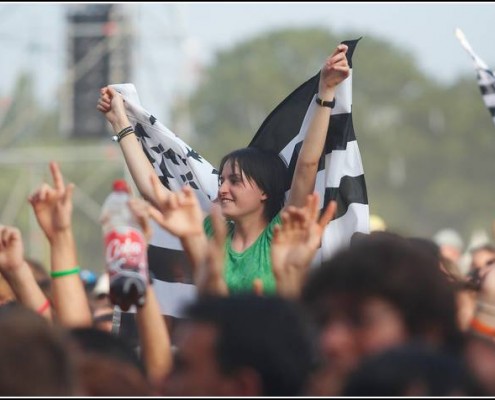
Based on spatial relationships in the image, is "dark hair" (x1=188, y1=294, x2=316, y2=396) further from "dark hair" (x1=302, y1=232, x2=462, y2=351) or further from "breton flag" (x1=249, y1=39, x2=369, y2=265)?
"breton flag" (x1=249, y1=39, x2=369, y2=265)

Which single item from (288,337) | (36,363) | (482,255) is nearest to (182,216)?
(288,337)

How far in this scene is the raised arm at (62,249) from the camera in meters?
5.04

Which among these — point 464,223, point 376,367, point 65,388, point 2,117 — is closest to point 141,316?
point 65,388

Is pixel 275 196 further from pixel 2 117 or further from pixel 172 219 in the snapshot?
pixel 2 117

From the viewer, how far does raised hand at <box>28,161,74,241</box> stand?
16.5 feet

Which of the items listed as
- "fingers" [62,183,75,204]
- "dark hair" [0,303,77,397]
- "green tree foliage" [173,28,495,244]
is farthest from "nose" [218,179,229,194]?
"green tree foliage" [173,28,495,244]

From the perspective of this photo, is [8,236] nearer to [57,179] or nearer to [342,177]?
[57,179]

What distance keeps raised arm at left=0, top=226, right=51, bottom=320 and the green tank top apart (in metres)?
0.64

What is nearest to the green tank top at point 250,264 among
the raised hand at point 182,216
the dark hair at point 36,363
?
the raised hand at point 182,216

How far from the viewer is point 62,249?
5090 mm

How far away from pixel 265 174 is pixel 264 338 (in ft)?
7.87

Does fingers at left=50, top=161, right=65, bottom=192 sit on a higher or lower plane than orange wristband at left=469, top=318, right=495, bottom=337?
higher

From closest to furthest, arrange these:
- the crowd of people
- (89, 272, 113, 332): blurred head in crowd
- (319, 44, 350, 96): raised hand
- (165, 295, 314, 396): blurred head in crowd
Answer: the crowd of people → (165, 295, 314, 396): blurred head in crowd → (319, 44, 350, 96): raised hand → (89, 272, 113, 332): blurred head in crowd

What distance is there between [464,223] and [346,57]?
5655 centimetres
